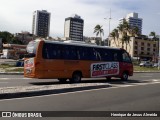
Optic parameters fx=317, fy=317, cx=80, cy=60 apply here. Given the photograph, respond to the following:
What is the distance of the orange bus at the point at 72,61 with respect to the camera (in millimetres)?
19688

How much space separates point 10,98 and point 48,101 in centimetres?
165

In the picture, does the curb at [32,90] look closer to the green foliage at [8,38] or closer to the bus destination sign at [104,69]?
the bus destination sign at [104,69]

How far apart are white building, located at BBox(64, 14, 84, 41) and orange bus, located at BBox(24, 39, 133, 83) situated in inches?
4769

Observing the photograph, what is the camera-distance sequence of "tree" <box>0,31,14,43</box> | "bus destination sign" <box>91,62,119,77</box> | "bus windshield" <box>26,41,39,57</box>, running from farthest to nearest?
"tree" <box>0,31,14,43</box> < "bus destination sign" <box>91,62,119,77</box> < "bus windshield" <box>26,41,39,57</box>

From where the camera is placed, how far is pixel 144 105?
11.8 metres

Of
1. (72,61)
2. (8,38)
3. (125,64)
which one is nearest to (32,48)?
(72,61)

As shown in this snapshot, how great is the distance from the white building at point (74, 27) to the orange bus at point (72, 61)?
4769 inches

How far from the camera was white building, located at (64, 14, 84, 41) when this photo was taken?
481 feet

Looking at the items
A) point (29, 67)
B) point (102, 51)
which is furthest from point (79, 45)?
point (29, 67)

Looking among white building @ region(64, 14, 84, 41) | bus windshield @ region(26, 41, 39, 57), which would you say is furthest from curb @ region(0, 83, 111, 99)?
white building @ region(64, 14, 84, 41)

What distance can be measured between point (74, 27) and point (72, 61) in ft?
432

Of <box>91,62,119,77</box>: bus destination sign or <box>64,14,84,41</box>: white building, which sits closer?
<box>91,62,119,77</box>: bus destination sign

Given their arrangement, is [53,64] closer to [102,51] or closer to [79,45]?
[79,45]

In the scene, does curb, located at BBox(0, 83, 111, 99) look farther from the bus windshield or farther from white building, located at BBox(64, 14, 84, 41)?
white building, located at BBox(64, 14, 84, 41)
